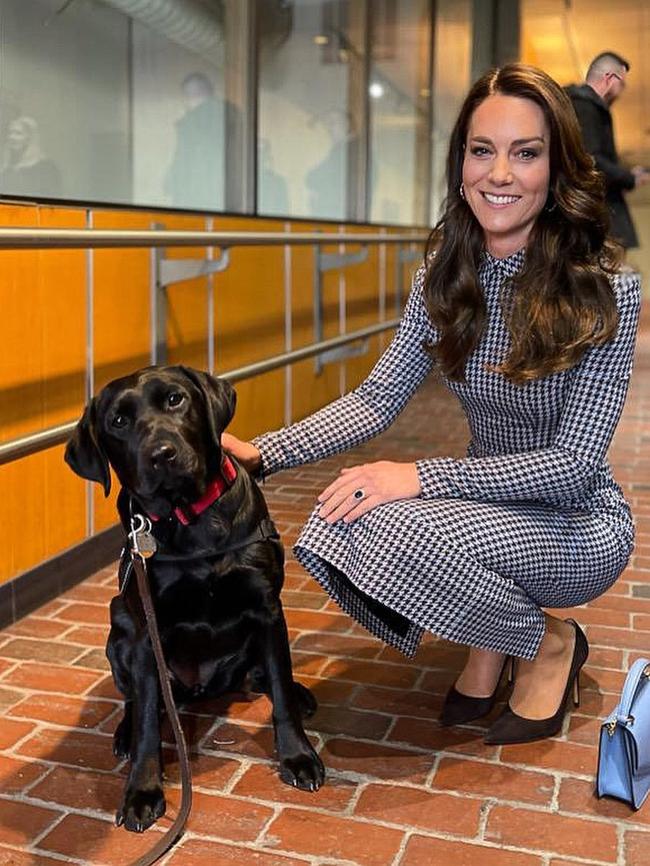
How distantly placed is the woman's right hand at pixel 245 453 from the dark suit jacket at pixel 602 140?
268 centimetres

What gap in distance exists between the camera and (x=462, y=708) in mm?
2367

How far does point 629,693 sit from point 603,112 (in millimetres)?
3487

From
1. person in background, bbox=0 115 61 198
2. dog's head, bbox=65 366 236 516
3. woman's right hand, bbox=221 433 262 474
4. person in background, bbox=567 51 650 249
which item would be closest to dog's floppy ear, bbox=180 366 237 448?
dog's head, bbox=65 366 236 516

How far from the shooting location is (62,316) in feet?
10.5

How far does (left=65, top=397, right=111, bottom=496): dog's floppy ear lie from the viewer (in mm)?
2006

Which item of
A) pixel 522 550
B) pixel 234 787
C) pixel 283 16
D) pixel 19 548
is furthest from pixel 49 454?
pixel 283 16

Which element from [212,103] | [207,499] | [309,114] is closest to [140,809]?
[207,499]

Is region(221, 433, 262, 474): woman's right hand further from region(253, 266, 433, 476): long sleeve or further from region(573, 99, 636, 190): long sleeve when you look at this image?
region(573, 99, 636, 190): long sleeve

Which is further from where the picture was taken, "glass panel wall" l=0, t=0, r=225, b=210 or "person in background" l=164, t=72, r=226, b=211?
"person in background" l=164, t=72, r=226, b=211

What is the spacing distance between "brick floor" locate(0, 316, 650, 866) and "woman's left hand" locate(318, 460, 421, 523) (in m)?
0.52

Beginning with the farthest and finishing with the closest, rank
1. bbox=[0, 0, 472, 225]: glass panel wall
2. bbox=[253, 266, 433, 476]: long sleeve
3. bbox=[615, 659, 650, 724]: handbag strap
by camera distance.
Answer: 1. bbox=[0, 0, 472, 225]: glass panel wall
2. bbox=[253, 266, 433, 476]: long sleeve
3. bbox=[615, 659, 650, 724]: handbag strap

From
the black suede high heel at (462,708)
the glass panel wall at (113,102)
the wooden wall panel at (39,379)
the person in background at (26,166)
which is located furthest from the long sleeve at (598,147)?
the black suede high heel at (462,708)

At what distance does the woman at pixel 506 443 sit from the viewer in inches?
81.7

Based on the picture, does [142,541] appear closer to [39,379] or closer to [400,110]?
[39,379]
